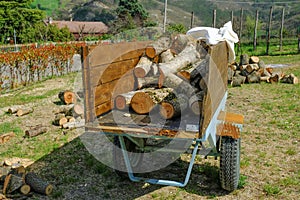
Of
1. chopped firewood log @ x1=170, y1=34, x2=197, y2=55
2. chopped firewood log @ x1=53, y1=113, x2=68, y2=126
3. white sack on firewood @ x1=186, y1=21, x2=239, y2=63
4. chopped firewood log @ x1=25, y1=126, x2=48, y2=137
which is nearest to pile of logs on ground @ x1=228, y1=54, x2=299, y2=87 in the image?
white sack on firewood @ x1=186, y1=21, x2=239, y2=63

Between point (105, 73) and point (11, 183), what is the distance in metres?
1.65

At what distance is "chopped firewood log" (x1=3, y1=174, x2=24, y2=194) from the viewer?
3.66m

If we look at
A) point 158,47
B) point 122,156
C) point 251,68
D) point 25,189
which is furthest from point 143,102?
point 251,68

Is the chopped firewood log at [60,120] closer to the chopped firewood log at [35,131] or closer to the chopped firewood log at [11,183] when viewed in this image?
the chopped firewood log at [35,131]

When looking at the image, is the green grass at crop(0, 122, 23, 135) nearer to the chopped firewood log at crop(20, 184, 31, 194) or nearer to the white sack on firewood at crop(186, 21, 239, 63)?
the chopped firewood log at crop(20, 184, 31, 194)

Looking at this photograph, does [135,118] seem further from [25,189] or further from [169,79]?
[25,189]

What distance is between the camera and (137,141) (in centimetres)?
352

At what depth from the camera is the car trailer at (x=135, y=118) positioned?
9.15ft

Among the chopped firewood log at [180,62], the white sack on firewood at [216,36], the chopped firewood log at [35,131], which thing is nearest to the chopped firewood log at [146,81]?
the chopped firewood log at [180,62]

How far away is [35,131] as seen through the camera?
19.2 ft

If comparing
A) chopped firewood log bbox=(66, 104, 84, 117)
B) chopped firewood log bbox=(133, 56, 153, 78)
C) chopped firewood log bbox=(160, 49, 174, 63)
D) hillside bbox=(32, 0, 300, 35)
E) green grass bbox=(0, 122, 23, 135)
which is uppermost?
hillside bbox=(32, 0, 300, 35)

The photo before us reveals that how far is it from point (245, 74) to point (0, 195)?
8.94m

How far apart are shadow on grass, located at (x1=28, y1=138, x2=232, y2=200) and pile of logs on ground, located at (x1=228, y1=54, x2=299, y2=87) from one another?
6481 millimetres

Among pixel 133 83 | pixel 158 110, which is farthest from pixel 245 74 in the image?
pixel 158 110
